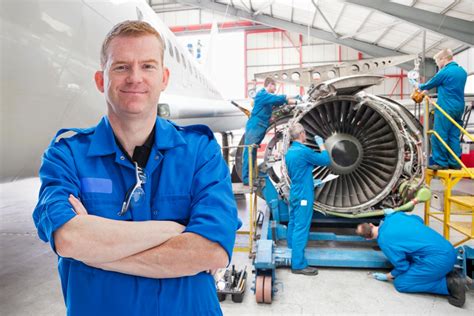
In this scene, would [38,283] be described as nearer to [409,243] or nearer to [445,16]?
[409,243]

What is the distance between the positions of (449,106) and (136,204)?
4.26 m

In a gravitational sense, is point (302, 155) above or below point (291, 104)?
below

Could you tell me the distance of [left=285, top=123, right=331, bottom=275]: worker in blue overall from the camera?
3588mm

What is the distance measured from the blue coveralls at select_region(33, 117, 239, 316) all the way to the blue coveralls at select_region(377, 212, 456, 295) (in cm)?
247

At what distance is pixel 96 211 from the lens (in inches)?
48.9

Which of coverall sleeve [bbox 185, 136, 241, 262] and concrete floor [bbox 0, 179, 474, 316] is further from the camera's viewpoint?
concrete floor [bbox 0, 179, 474, 316]

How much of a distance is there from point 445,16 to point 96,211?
37.7ft

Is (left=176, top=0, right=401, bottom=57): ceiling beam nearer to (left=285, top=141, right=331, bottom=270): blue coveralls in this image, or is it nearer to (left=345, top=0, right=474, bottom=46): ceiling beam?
(left=345, top=0, right=474, bottom=46): ceiling beam

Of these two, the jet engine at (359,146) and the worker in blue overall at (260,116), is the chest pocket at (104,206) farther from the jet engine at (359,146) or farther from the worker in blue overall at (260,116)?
the worker in blue overall at (260,116)

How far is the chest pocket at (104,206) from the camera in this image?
1.24 metres

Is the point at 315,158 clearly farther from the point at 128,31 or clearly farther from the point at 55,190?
the point at 55,190

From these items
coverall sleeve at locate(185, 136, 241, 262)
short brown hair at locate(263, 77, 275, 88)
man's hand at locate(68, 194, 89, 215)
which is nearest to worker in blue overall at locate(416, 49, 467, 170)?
short brown hair at locate(263, 77, 275, 88)

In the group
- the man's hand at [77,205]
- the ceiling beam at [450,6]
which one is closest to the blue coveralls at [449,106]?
the man's hand at [77,205]

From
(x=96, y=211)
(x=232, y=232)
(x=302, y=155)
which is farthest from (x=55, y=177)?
(x=302, y=155)
